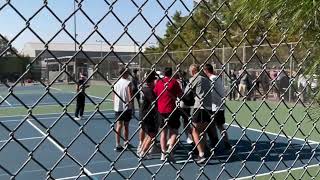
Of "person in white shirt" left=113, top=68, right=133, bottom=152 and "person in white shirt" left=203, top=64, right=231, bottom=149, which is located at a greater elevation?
"person in white shirt" left=113, top=68, right=133, bottom=152

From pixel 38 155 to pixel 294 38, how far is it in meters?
7.31

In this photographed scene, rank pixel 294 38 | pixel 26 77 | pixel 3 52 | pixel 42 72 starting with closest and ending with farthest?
pixel 3 52
pixel 26 77
pixel 42 72
pixel 294 38

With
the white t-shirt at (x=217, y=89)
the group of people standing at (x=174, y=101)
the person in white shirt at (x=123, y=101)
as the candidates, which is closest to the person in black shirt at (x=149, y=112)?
the group of people standing at (x=174, y=101)

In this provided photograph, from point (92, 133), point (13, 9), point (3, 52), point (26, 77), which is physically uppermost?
point (13, 9)

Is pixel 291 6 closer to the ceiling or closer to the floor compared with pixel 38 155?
closer to the ceiling

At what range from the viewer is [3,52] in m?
1.61

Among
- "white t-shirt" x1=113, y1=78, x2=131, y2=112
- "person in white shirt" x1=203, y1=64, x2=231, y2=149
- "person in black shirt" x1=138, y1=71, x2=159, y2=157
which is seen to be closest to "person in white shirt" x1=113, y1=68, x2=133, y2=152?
"white t-shirt" x1=113, y1=78, x2=131, y2=112

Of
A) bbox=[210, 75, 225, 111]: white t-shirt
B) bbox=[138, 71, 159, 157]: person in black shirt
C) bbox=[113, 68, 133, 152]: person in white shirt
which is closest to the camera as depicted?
bbox=[113, 68, 133, 152]: person in white shirt

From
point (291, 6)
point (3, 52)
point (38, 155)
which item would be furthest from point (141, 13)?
point (38, 155)

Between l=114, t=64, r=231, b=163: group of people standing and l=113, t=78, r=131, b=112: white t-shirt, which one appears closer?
l=113, t=78, r=131, b=112: white t-shirt

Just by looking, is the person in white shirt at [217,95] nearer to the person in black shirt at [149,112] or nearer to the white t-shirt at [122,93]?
the person in black shirt at [149,112]

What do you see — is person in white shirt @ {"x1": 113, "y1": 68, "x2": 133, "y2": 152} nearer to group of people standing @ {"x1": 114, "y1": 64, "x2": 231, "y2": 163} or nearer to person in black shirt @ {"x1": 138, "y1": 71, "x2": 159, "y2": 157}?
group of people standing @ {"x1": 114, "y1": 64, "x2": 231, "y2": 163}

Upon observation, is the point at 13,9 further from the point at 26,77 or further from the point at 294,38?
the point at 294,38

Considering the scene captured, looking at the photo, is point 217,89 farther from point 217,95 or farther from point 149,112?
point 149,112
